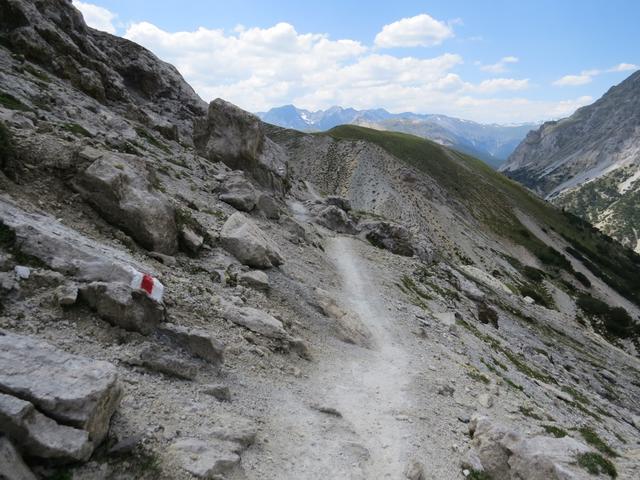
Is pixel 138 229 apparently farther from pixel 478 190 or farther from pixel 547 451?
pixel 478 190

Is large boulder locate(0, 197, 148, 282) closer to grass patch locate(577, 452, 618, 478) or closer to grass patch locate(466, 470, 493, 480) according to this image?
grass patch locate(466, 470, 493, 480)

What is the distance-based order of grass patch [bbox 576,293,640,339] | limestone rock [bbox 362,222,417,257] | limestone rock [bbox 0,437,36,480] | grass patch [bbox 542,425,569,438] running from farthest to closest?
grass patch [bbox 576,293,640,339] < limestone rock [bbox 362,222,417,257] < grass patch [bbox 542,425,569,438] < limestone rock [bbox 0,437,36,480]

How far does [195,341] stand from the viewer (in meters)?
13.5

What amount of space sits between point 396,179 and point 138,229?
98767mm

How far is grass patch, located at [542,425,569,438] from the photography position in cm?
1817

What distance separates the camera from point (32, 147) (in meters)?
17.3

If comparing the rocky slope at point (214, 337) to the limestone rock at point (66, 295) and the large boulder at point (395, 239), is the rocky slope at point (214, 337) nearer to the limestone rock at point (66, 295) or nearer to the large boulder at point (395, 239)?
the limestone rock at point (66, 295)

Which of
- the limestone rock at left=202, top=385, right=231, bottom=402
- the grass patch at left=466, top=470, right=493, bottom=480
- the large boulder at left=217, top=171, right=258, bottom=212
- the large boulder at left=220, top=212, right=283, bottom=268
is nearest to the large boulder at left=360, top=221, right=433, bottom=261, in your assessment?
the large boulder at left=217, top=171, right=258, bottom=212

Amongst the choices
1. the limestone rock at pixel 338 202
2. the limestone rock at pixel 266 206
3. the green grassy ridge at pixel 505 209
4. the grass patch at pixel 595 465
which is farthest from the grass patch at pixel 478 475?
the green grassy ridge at pixel 505 209

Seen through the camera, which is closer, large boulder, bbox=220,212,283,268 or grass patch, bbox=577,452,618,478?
grass patch, bbox=577,452,618,478

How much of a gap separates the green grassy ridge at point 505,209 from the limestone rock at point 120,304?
358 ft

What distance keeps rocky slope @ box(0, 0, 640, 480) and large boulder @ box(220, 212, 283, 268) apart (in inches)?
4.8

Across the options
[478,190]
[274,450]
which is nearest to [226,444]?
[274,450]

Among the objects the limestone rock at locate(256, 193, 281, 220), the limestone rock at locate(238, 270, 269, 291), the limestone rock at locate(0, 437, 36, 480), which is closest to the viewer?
the limestone rock at locate(0, 437, 36, 480)
